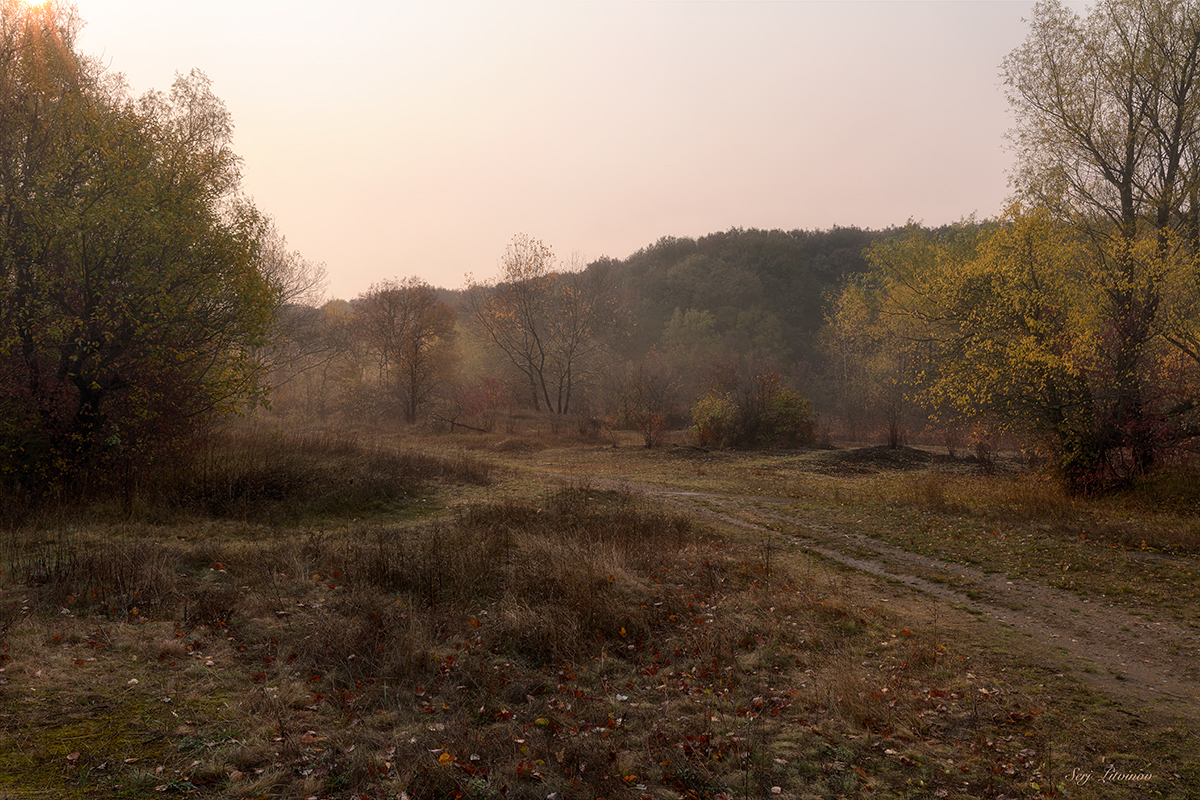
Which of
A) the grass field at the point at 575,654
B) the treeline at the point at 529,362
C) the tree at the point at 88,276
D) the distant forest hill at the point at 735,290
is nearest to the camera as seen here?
the grass field at the point at 575,654

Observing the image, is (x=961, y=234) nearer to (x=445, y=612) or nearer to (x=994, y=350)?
(x=994, y=350)

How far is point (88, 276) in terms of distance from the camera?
39.9ft

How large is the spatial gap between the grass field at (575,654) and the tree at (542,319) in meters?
28.9

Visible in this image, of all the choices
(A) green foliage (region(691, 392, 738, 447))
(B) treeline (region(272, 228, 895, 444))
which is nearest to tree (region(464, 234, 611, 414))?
(B) treeline (region(272, 228, 895, 444))

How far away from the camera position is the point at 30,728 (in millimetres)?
4570

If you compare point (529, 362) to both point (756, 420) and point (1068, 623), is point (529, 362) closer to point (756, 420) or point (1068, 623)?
point (756, 420)

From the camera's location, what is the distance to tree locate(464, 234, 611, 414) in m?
41.8

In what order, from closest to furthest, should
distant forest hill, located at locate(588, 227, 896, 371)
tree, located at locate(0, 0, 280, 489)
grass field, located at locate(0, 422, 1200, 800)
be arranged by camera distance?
1. grass field, located at locate(0, 422, 1200, 800)
2. tree, located at locate(0, 0, 280, 489)
3. distant forest hill, located at locate(588, 227, 896, 371)

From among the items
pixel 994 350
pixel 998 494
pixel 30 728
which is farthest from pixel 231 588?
pixel 994 350

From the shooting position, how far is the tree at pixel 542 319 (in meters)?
41.8

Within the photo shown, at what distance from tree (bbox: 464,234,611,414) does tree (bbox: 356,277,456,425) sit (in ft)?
10.5

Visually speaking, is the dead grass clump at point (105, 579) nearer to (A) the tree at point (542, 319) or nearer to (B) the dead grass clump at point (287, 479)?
(B) the dead grass clump at point (287, 479)

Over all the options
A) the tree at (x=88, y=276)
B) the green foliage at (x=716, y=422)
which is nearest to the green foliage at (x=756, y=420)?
the green foliage at (x=716, y=422)

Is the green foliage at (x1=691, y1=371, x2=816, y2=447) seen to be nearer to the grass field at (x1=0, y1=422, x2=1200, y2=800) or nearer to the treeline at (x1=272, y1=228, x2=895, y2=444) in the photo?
the treeline at (x1=272, y1=228, x2=895, y2=444)
